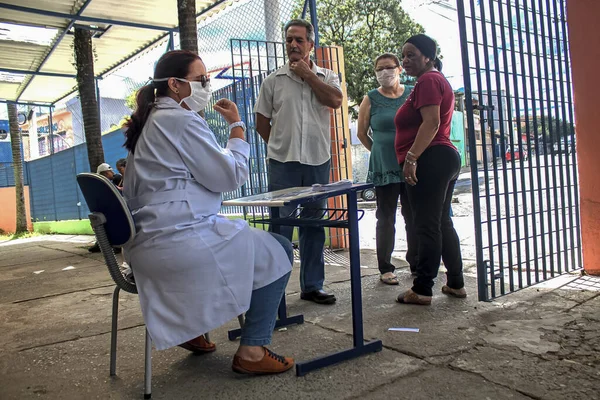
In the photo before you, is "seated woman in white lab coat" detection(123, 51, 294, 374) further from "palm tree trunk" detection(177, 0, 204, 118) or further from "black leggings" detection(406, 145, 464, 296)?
"palm tree trunk" detection(177, 0, 204, 118)

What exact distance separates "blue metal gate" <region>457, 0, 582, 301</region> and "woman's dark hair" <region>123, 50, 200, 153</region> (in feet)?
6.07

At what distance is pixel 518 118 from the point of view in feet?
12.3

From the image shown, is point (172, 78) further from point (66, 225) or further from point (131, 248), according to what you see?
point (66, 225)

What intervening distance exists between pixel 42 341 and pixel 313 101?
248cm

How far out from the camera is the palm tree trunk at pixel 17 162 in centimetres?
1529

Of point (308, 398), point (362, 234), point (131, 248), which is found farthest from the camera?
point (362, 234)

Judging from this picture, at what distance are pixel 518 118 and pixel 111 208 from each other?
2.88 m

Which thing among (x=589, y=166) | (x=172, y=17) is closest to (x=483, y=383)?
(x=589, y=166)

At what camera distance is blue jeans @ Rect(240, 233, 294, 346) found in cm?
246

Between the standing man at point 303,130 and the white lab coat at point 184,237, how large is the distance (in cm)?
142

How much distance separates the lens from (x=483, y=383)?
2246 mm

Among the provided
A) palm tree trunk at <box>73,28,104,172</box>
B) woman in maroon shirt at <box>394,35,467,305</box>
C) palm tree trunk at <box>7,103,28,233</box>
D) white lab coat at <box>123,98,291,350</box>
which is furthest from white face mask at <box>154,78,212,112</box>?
palm tree trunk at <box>7,103,28,233</box>

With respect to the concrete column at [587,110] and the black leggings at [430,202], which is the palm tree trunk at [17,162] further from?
the concrete column at [587,110]

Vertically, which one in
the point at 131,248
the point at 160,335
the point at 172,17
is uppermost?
the point at 172,17
